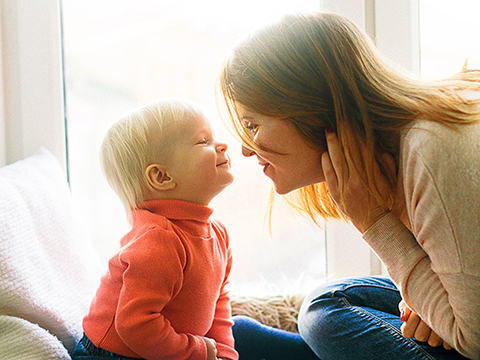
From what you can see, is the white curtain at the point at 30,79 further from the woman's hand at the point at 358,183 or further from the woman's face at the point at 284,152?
the woman's hand at the point at 358,183

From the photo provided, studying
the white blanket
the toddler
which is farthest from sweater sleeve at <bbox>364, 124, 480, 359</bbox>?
the white blanket

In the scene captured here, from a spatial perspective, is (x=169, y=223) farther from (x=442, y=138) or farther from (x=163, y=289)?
(x=442, y=138)

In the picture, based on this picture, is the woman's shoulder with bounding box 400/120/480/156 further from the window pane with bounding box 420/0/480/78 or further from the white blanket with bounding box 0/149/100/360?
the white blanket with bounding box 0/149/100/360

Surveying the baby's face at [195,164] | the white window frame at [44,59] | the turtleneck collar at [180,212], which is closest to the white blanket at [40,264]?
the white window frame at [44,59]

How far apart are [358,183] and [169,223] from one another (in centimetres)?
41

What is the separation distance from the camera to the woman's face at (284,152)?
92cm

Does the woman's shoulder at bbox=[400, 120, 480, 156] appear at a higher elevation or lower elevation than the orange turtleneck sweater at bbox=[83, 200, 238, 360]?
higher

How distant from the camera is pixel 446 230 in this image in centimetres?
76

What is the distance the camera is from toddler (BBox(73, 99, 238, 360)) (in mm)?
927

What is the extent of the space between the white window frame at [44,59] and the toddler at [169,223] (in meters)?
0.49

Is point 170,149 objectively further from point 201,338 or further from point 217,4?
point 217,4

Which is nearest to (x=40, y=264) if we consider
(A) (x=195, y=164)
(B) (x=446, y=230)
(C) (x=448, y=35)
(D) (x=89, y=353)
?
(D) (x=89, y=353)

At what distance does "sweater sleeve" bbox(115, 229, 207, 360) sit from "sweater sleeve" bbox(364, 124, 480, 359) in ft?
1.51

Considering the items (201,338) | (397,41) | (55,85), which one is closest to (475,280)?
(201,338)
